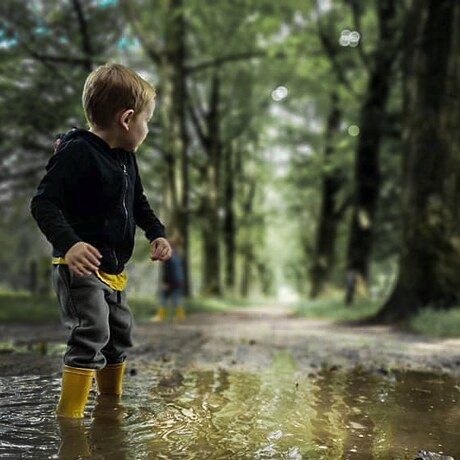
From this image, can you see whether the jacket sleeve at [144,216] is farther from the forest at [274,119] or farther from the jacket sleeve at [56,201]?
the forest at [274,119]

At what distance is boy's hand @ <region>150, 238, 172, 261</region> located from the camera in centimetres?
307

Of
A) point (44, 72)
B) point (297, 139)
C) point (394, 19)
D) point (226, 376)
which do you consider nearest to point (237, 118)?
point (297, 139)

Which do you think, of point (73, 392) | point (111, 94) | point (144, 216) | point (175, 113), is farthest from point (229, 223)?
point (73, 392)

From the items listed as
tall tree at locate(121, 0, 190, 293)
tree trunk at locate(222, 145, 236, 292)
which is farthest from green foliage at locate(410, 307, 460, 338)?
tree trunk at locate(222, 145, 236, 292)

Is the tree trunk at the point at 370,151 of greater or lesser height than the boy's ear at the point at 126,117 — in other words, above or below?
above

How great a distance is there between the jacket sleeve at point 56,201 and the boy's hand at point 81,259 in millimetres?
44

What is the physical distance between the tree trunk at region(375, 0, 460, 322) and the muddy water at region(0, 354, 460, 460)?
258 inches

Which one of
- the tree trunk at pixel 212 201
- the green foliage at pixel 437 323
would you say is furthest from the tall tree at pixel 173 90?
the green foliage at pixel 437 323

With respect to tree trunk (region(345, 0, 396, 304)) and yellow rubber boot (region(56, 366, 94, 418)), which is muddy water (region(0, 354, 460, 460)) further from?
tree trunk (region(345, 0, 396, 304))

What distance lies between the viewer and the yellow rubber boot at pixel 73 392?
2516 millimetres

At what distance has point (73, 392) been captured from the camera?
8.32 feet

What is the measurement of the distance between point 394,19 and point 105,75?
14019mm

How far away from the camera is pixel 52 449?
1.96 m

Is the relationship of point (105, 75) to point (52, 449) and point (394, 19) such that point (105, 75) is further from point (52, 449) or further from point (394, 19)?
point (394, 19)
